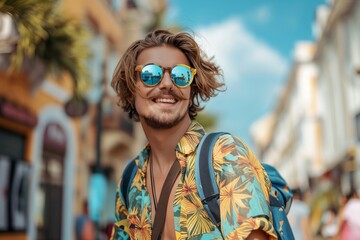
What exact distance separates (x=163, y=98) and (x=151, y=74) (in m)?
0.10

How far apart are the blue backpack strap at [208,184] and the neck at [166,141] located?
0.85ft

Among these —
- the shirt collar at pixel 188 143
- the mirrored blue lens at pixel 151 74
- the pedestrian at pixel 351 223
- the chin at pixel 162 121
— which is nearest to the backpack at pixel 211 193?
the shirt collar at pixel 188 143

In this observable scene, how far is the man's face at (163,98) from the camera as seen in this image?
1965 mm

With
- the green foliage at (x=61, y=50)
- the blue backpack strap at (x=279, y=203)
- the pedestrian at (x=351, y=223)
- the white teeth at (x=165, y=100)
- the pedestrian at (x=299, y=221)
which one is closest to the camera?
the blue backpack strap at (x=279, y=203)

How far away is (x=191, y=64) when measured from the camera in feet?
6.88

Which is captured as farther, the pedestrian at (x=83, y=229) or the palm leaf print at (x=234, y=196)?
the pedestrian at (x=83, y=229)

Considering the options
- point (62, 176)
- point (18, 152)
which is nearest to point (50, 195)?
point (62, 176)

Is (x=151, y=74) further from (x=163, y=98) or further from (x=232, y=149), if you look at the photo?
(x=232, y=149)

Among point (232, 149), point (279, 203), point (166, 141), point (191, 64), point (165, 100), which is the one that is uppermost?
point (191, 64)

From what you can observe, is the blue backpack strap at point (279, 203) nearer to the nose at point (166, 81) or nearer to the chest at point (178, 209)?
the chest at point (178, 209)

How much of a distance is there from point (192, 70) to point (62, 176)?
484 inches

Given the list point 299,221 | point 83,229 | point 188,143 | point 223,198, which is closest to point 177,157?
point 188,143

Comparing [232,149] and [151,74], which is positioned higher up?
[151,74]

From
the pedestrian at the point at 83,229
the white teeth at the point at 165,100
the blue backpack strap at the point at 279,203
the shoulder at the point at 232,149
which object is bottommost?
the blue backpack strap at the point at 279,203
